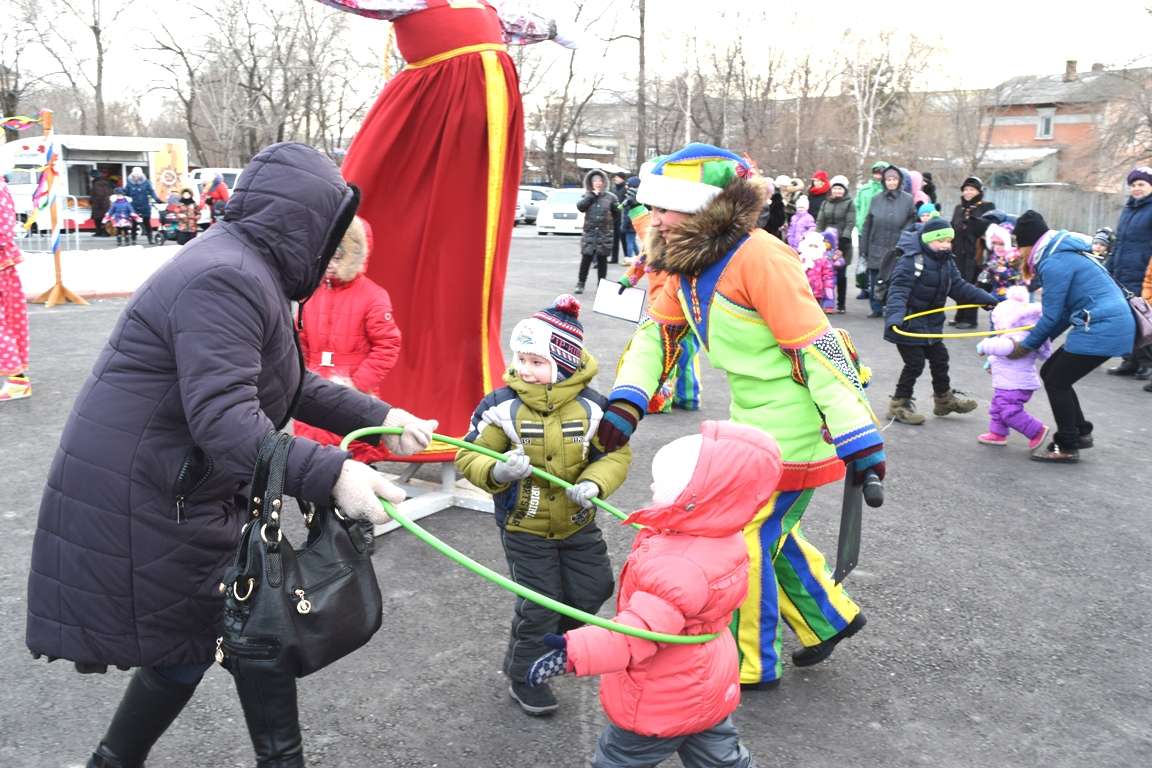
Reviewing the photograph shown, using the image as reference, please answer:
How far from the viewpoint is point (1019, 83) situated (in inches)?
2308

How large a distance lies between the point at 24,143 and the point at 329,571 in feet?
38.6

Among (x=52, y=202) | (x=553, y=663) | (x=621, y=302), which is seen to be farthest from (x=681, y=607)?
(x=52, y=202)

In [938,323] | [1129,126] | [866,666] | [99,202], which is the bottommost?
[866,666]

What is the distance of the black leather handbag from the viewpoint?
6.97 ft

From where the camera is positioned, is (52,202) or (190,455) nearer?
(190,455)

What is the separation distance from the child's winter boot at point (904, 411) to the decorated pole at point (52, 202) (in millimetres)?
9152

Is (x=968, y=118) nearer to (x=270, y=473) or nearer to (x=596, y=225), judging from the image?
(x=596, y=225)

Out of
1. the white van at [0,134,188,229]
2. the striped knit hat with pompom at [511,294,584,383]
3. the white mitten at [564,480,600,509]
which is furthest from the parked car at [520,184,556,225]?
the white mitten at [564,480,600,509]

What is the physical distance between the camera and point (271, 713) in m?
2.34

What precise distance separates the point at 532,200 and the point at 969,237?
25412 mm

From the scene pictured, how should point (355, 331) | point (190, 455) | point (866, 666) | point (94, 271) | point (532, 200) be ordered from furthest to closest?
point (532, 200) < point (94, 271) < point (355, 331) < point (866, 666) < point (190, 455)

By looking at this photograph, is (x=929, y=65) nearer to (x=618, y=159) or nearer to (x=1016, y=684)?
(x=618, y=159)

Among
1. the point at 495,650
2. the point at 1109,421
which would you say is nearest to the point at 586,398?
the point at 495,650

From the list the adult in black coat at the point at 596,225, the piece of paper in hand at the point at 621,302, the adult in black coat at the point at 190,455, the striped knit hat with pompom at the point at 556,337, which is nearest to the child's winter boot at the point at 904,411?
the piece of paper in hand at the point at 621,302
